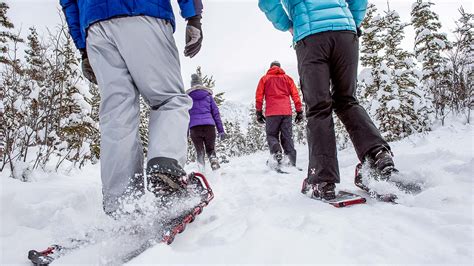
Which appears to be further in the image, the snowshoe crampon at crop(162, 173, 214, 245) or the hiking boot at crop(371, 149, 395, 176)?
the hiking boot at crop(371, 149, 395, 176)

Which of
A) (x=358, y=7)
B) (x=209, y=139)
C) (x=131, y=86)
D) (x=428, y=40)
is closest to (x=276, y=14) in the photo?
(x=358, y=7)

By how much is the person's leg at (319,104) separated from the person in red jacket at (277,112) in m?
3.68

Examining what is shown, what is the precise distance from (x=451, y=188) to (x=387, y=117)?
1315 cm

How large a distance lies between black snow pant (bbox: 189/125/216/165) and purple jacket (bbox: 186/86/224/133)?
0.41ft

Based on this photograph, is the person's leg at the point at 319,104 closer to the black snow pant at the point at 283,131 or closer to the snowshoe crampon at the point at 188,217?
the snowshoe crampon at the point at 188,217

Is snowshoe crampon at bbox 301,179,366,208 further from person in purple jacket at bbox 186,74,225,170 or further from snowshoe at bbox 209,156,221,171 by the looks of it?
person in purple jacket at bbox 186,74,225,170

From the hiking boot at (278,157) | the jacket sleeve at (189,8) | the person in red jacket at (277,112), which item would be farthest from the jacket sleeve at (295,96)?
the jacket sleeve at (189,8)

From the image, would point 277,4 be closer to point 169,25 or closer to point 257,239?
point 169,25

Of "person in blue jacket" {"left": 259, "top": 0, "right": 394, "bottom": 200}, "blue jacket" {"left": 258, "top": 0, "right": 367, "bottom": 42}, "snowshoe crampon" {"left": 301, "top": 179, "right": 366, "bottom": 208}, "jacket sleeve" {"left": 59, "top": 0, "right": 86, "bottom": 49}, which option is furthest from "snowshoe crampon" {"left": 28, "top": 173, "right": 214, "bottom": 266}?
"blue jacket" {"left": 258, "top": 0, "right": 367, "bottom": 42}

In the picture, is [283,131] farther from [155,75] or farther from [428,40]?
[428,40]

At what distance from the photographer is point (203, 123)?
6336 millimetres

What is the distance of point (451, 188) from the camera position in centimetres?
197

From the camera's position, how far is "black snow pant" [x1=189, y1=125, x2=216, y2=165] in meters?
6.45

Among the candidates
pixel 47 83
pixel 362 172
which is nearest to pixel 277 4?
pixel 362 172
